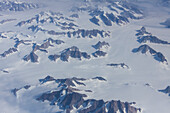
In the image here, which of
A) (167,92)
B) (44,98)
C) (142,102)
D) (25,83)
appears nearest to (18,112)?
(44,98)

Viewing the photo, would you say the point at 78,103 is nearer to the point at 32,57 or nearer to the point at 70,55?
the point at 70,55

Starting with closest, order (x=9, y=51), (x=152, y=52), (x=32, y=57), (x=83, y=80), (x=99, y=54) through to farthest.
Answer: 1. (x=83, y=80)
2. (x=32, y=57)
3. (x=99, y=54)
4. (x=152, y=52)
5. (x=9, y=51)

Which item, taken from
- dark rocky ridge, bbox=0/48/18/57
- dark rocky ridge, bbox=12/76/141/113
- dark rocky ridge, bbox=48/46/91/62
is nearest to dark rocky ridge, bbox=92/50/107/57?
dark rocky ridge, bbox=48/46/91/62

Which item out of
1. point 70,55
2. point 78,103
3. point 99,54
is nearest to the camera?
point 78,103

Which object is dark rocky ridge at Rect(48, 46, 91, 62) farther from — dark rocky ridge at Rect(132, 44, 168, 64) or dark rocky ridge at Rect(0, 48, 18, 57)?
dark rocky ridge at Rect(132, 44, 168, 64)

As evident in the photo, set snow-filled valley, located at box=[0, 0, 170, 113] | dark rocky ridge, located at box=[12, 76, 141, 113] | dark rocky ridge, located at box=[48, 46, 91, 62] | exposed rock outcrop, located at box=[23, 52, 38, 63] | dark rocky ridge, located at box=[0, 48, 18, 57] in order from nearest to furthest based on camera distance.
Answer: dark rocky ridge, located at box=[12, 76, 141, 113]
snow-filled valley, located at box=[0, 0, 170, 113]
exposed rock outcrop, located at box=[23, 52, 38, 63]
dark rocky ridge, located at box=[48, 46, 91, 62]
dark rocky ridge, located at box=[0, 48, 18, 57]

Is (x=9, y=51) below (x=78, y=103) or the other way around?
the other way around

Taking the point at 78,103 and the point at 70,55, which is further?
the point at 70,55

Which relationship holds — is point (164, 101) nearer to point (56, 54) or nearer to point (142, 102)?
point (142, 102)

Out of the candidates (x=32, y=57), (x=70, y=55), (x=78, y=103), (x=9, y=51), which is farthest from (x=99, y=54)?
(x=78, y=103)

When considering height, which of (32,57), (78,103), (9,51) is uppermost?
(9,51)

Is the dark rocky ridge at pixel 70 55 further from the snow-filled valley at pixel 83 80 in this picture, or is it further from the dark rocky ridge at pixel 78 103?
the dark rocky ridge at pixel 78 103
